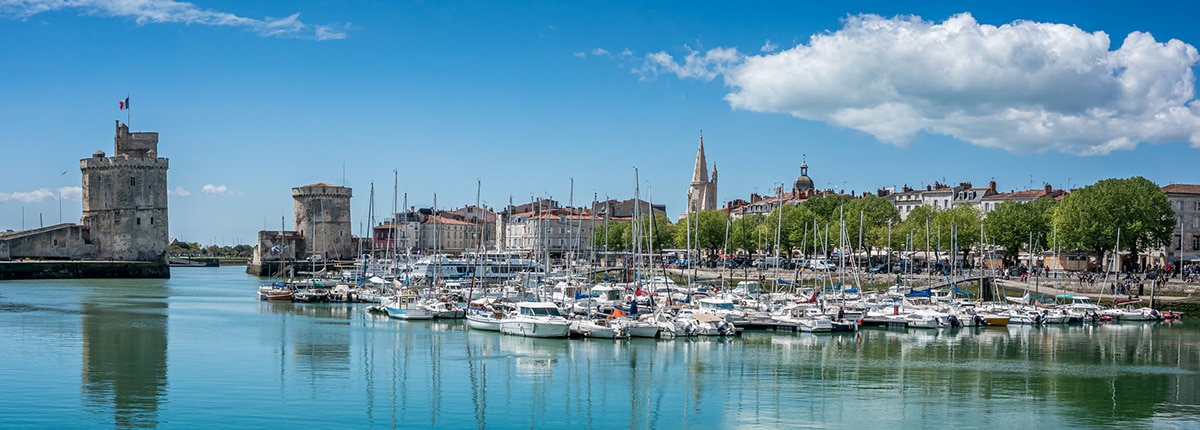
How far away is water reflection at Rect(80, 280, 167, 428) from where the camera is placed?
24.6 m

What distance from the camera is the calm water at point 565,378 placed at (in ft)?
79.7

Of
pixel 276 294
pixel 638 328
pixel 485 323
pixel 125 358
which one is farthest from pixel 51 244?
Result: pixel 638 328

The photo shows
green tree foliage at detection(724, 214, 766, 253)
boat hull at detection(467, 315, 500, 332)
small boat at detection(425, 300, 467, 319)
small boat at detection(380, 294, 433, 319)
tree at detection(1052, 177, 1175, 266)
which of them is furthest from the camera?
green tree foliage at detection(724, 214, 766, 253)

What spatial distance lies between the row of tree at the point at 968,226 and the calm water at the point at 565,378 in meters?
10.6

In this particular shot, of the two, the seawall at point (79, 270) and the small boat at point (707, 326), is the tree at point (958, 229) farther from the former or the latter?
the seawall at point (79, 270)

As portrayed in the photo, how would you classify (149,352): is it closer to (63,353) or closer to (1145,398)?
(63,353)

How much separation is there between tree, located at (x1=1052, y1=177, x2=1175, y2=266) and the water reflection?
48329 mm

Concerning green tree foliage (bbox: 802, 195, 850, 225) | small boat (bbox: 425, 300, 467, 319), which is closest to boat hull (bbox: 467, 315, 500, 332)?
small boat (bbox: 425, 300, 467, 319)

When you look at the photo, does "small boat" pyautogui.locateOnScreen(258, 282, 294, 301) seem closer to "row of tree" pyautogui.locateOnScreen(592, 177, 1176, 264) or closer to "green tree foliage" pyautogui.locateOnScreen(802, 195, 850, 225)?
"row of tree" pyautogui.locateOnScreen(592, 177, 1176, 264)

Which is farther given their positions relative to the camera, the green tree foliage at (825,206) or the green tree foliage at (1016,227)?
the green tree foliage at (825,206)

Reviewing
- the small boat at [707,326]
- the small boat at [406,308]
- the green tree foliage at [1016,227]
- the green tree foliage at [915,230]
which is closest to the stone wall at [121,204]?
the small boat at [406,308]

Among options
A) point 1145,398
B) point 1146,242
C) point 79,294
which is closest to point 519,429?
point 1145,398

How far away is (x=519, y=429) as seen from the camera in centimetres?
2292

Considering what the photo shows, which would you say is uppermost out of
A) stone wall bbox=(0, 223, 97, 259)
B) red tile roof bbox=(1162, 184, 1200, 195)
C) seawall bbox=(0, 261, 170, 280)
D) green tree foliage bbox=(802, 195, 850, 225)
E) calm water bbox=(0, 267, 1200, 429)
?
red tile roof bbox=(1162, 184, 1200, 195)
